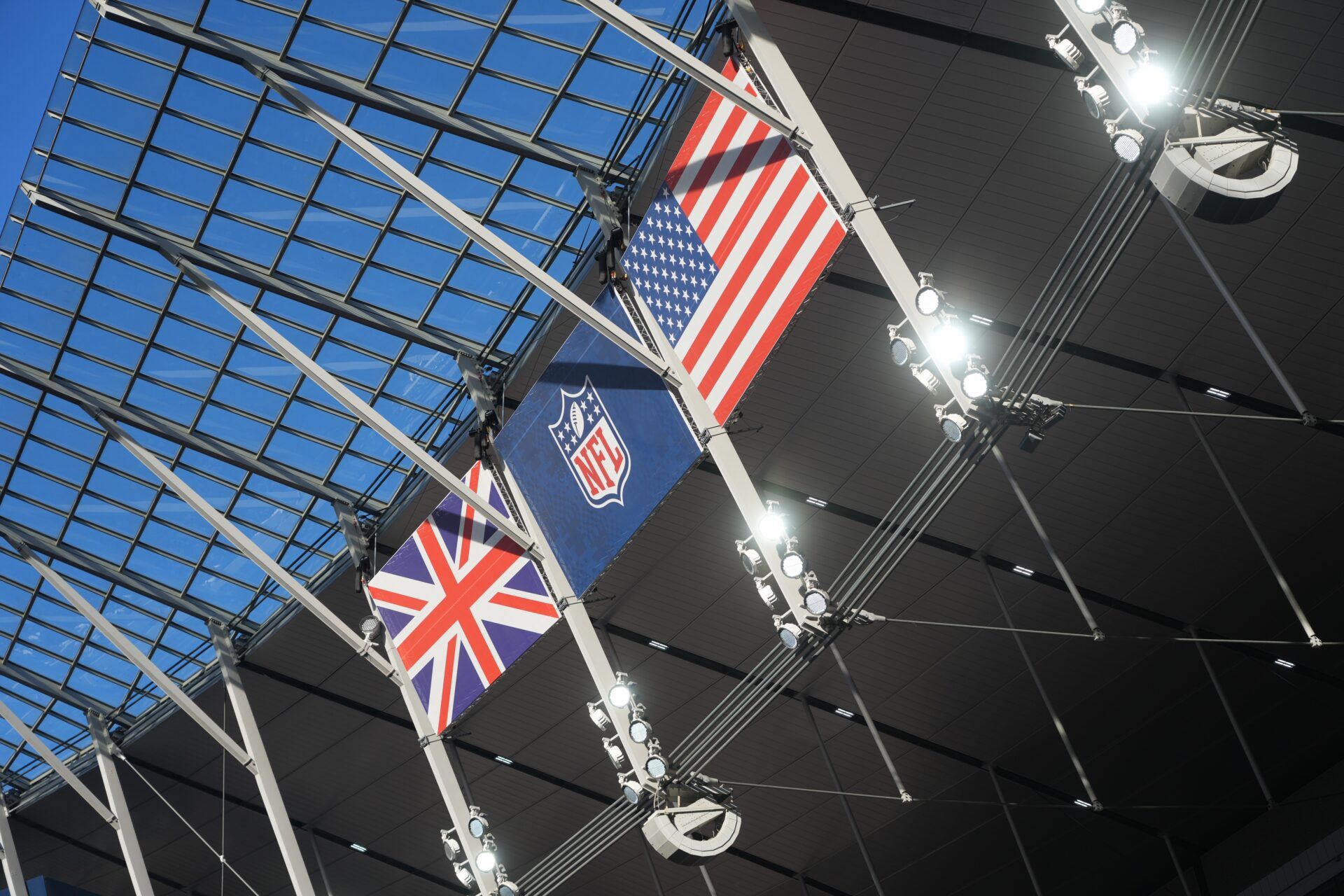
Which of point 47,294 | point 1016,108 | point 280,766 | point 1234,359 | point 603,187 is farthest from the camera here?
point 280,766

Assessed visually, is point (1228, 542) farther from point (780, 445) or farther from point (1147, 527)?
point (780, 445)

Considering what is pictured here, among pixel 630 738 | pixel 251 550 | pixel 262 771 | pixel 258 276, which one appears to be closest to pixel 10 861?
pixel 262 771

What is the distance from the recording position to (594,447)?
23.5 m

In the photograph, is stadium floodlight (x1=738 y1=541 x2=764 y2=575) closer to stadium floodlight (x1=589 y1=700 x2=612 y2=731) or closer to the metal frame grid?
stadium floodlight (x1=589 y1=700 x2=612 y2=731)

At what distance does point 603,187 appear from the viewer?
79.9ft

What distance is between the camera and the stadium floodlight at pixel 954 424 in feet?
55.3

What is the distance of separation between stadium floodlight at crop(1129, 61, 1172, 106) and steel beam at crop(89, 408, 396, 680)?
19.3 meters

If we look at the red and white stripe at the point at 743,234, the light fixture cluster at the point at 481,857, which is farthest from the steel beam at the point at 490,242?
the light fixture cluster at the point at 481,857

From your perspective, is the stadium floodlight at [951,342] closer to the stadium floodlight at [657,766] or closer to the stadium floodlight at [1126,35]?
the stadium floodlight at [1126,35]

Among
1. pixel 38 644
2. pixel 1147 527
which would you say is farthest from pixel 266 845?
pixel 1147 527

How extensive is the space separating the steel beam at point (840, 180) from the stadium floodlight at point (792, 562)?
12.0ft

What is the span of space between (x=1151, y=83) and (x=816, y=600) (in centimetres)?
842

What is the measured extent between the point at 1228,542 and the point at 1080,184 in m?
8.43

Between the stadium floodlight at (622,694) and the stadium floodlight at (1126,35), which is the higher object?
the stadium floodlight at (1126,35)
